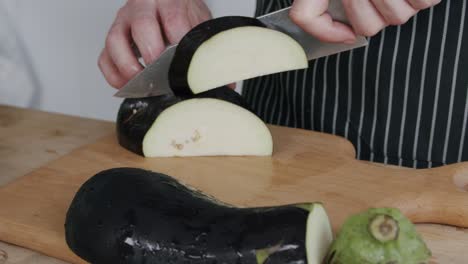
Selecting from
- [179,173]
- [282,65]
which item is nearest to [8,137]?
[179,173]

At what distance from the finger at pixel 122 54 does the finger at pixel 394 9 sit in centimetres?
55

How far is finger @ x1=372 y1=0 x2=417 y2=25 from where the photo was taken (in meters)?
1.38

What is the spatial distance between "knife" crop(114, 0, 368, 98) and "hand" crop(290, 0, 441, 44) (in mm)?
94

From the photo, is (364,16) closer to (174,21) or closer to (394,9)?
(394,9)

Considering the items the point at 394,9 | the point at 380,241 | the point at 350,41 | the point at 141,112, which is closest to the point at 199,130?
the point at 141,112

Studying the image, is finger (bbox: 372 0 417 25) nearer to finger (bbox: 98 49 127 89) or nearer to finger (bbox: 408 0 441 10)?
finger (bbox: 408 0 441 10)

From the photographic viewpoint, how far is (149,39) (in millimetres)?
1626

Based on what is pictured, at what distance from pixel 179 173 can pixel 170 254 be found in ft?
1.48

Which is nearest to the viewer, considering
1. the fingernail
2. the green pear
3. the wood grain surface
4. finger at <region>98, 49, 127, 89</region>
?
the green pear

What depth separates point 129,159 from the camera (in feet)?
5.12

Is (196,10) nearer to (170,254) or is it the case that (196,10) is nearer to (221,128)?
(221,128)

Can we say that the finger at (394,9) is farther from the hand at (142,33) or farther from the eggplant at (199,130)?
the hand at (142,33)

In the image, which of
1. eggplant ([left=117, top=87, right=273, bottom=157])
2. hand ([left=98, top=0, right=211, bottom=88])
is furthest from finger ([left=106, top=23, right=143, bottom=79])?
eggplant ([left=117, top=87, right=273, bottom=157])

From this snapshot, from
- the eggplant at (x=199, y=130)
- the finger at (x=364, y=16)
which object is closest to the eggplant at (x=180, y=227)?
the eggplant at (x=199, y=130)
